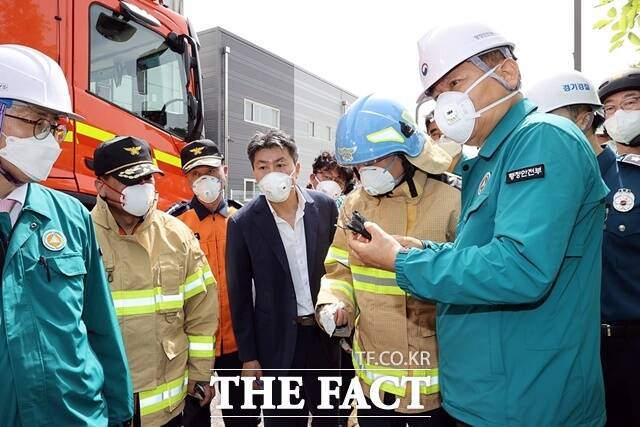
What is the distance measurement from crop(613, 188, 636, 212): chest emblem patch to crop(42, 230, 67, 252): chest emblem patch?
8.20ft

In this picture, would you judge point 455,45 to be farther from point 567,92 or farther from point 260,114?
point 260,114

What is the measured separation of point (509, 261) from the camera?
1.29m

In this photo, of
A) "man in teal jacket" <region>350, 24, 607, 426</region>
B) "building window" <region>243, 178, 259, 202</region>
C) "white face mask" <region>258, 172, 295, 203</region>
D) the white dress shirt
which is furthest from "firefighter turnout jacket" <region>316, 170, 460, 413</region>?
"building window" <region>243, 178, 259, 202</region>

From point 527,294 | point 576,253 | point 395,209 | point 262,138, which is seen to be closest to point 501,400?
point 527,294

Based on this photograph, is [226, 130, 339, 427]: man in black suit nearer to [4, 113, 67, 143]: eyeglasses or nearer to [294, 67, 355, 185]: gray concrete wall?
[4, 113, 67, 143]: eyeglasses

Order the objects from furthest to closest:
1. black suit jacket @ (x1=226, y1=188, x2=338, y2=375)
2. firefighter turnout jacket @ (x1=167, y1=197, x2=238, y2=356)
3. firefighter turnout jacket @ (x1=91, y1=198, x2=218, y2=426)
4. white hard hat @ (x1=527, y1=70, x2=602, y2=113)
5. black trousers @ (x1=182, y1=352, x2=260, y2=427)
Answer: firefighter turnout jacket @ (x1=167, y1=197, x2=238, y2=356) < black trousers @ (x1=182, y1=352, x2=260, y2=427) < black suit jacket @ (x1=226, y1=188, x2=338, y2=375) < white hard hat @ (x1=527, y1=70, x2=602, y2=113) < firefighter turnout jacket @ (x1=91, y1=198, x2=218, y2=426)

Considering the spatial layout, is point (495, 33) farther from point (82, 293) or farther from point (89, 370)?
point (89, 370)

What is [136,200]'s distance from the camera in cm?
248

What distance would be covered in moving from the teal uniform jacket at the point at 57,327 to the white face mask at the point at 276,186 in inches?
48.5

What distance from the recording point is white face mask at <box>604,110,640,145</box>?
261 centimetres

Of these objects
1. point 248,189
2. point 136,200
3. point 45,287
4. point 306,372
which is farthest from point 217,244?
point 248,189

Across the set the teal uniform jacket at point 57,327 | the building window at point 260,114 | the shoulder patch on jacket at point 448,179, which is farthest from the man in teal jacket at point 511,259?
the building window at point 260,114

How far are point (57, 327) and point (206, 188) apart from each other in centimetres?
204

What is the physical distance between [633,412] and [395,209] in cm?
157
